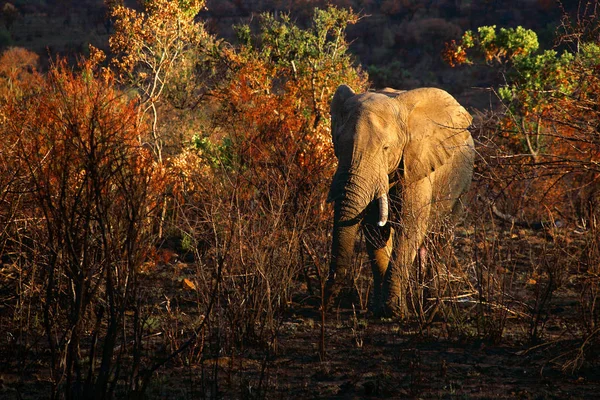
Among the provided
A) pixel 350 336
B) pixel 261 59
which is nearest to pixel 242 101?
pixel 261 59

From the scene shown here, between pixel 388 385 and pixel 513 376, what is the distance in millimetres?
1014

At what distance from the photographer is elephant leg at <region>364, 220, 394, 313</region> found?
336 inches

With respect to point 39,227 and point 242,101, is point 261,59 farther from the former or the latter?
point 39,227

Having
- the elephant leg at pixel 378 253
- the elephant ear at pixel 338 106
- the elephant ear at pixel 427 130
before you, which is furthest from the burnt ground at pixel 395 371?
the elephant ear at pixel 338 106

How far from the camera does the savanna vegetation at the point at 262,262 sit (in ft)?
16.1

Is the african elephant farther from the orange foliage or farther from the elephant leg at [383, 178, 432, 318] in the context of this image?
the orange foliage

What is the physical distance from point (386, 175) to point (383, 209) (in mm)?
424

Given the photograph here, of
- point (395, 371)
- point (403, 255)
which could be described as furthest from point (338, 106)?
point (395, 371)

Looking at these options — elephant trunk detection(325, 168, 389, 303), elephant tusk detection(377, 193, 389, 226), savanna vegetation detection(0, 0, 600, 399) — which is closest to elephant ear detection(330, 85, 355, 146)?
savanna vegetation detection(0, 0, 600, 399)

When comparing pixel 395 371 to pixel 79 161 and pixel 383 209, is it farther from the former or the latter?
pixel 79 161

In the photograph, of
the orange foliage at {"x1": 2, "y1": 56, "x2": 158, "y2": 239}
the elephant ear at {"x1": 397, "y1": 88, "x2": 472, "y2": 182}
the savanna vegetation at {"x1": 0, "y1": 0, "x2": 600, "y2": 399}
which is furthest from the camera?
the elephant ear at {"x1": 397, "y1": 88, "x2": 472, "y2": 182}

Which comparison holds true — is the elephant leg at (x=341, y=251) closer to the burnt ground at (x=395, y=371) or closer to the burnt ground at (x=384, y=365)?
the burnt ground at (x=384, y=365)

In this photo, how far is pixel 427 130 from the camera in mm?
9359

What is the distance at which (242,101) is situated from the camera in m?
14.2
